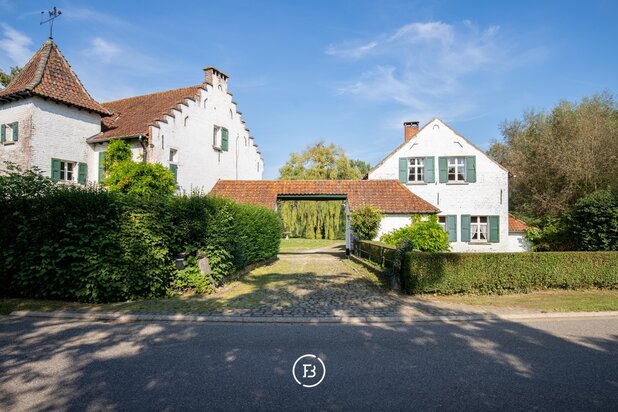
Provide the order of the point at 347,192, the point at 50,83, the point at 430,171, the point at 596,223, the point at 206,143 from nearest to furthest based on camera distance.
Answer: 1. the point at 596,223
2. the point at 50,83
3. the point at 347,192
4. the point at 206,143
5. the point at 430,171

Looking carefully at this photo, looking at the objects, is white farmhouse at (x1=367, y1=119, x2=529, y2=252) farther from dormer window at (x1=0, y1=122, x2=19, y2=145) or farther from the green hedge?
dormer window at (x1=0, y1=122, x2=19, y2=145)

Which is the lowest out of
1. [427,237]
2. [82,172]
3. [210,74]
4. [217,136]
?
[427,237]

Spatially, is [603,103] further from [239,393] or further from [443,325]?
[239,393]

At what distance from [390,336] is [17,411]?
522 centimetres

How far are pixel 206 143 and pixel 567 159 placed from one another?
81.3ft

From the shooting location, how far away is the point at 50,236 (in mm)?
9062

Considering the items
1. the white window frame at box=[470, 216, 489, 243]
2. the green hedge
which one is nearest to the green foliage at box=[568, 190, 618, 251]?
the green hedge

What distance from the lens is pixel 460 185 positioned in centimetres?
2550

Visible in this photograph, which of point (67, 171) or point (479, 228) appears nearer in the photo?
point (67, 171)

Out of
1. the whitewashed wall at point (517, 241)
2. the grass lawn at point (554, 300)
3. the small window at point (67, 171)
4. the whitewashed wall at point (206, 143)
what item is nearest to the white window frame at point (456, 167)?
the whitewashed wall at point (517, 241)

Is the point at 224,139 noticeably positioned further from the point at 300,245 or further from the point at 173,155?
the point at 300,245

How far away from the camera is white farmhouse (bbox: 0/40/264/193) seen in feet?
63.5

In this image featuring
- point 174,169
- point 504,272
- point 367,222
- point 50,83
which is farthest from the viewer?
point 174,169

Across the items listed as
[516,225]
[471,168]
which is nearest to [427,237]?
[471,168]
